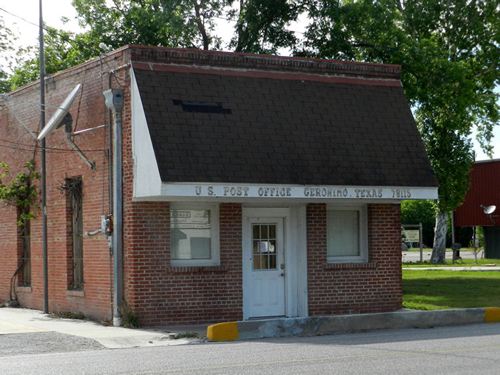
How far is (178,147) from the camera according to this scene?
1769 cm

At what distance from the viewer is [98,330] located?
699 inches

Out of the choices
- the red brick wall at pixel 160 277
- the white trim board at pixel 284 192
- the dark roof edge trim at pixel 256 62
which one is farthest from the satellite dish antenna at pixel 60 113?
the white trim board at pixel 284 192

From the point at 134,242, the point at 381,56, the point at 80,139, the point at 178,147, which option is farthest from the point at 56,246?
the point at 381,56

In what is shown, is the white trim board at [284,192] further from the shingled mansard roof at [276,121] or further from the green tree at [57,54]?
the green tree at [57,54]

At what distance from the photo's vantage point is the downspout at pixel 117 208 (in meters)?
18.4

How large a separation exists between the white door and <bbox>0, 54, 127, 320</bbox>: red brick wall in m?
2.88

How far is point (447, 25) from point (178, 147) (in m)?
24.8

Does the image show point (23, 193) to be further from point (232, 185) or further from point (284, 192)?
point (284, 192)

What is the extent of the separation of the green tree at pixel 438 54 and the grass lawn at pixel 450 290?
17.3 feet

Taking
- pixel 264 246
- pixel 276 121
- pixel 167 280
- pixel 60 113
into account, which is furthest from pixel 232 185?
pixel 60 113

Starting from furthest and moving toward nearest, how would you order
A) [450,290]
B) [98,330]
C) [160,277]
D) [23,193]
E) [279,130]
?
[450,290], [23,193], [279,130], [160,277], [98,330]

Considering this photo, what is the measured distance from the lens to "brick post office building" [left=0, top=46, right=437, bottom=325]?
18141 millimetres

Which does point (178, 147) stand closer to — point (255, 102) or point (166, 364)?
point (255, 102)

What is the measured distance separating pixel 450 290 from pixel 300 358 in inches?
532
